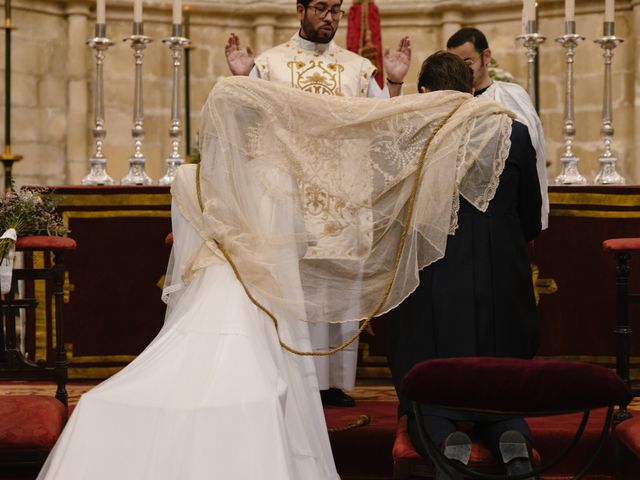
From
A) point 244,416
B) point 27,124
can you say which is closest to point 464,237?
point 244,416

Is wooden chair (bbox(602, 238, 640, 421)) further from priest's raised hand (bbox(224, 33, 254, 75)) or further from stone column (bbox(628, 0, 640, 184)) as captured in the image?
stone column (bbox(628, 0, 640, 184))

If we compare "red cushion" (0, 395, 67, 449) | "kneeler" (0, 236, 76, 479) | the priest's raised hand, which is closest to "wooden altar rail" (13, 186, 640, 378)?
the priest's raised hand

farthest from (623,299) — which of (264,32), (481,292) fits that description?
(264,32)

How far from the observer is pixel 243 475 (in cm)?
413

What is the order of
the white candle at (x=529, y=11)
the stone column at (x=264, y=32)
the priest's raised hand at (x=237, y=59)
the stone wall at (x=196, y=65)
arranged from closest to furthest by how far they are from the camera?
1. the priest's raised hand at (x=237, y=59)
2. the white candle at (x=529, y=11)
3. the stone wall at (x=196, y=65)
4. the stone column at (x=264, y=32)

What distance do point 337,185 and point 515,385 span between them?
4.68 ft

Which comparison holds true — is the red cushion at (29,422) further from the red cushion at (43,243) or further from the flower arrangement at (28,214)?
the flower arrangement at (28,214)

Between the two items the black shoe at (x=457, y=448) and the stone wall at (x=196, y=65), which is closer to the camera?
the black shoe at (x=457, y=448)

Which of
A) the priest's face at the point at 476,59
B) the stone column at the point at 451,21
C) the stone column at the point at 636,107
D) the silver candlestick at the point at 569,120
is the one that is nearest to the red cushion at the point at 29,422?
the priest's face at the point at 476,59

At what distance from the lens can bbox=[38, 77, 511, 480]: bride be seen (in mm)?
4266

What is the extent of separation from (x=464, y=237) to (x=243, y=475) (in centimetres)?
123

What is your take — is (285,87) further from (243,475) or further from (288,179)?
(243,475)

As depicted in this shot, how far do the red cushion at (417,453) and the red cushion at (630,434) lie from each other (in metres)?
0.49

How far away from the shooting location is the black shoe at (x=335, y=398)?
6262mm
